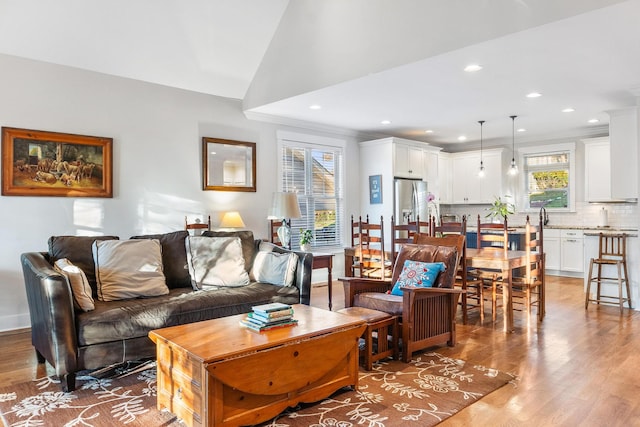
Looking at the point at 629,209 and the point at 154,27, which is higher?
the point at 154,27

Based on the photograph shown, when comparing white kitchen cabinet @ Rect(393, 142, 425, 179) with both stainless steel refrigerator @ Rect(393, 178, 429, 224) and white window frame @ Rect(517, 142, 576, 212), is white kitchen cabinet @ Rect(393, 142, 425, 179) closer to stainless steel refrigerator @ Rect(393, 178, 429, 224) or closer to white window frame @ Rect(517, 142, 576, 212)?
stainless steel refrigerator @ Rect(393, 178, 429, 224)

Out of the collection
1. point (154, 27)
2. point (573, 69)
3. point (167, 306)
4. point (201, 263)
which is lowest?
point (167, 306)

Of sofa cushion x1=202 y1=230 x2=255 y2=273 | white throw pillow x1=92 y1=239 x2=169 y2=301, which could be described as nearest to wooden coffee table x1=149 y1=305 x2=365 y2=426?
white throw pillow x1=92 y1=239 x2=169 y2=301

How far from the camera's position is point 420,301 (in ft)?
11.3

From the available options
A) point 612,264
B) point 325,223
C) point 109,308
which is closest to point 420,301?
point 109,308

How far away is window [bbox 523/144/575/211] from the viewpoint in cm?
768

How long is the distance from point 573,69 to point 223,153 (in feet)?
13.2

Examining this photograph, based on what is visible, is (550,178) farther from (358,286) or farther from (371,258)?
(358,286)

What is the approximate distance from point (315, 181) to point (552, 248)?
4.24 metres

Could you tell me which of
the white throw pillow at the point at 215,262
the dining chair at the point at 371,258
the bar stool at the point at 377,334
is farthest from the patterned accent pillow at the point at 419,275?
the white throw pillow at the point at 215,262

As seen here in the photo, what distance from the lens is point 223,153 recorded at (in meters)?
5.76

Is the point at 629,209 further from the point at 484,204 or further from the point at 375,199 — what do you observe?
the point at 375,199

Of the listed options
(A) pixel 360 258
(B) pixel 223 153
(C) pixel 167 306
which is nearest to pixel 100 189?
(B) pixel 223 153

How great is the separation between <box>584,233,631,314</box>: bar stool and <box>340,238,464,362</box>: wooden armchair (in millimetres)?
2488
